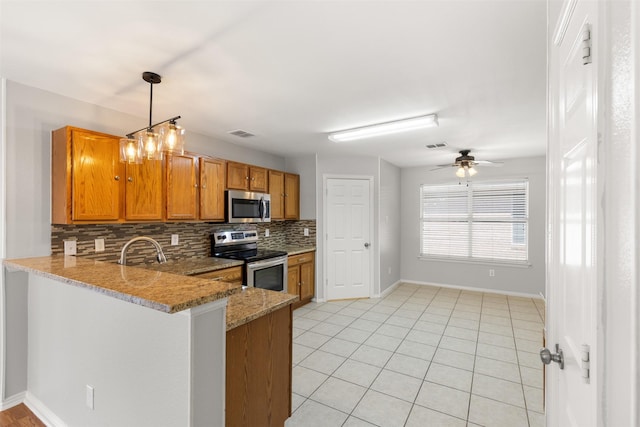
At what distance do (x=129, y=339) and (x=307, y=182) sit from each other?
149 inches

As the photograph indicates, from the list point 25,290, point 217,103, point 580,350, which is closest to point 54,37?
point 217,103

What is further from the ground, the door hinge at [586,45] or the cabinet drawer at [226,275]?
the door hinge at [586,45]

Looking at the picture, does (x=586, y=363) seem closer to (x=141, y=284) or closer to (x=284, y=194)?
(x=141, y=284)

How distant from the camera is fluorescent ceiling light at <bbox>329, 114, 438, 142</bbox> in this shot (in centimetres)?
295

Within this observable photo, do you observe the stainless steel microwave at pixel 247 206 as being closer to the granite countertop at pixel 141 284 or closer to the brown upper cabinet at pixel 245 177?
the brown upper cabinet at pixel 245 177

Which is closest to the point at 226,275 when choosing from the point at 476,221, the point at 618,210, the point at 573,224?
the point at 573,224

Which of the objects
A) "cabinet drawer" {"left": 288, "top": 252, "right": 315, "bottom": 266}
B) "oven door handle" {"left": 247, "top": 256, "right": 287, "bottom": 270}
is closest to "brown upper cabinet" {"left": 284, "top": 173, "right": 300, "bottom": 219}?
"cabinet drawer" {"left": 288, "top": 252, "right": 315, "bottom": 266}

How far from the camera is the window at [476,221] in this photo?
5.18m

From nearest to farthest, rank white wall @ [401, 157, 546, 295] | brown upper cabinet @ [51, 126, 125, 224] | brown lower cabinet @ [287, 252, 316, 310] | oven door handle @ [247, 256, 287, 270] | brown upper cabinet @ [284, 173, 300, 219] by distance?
brown upper cabinet @ [51, 126, 125, 224] < oven door handle @ [247, 256, 287, 270] < brown lower cabinet @ [287, 252, 316, 310] < brown upper cabinet @ [284, 173, 300, 219] < white wall @ [401, 157, 546, 295]

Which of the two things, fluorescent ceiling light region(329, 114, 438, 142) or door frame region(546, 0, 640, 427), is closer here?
door frame region(546, 0, 640, 427)

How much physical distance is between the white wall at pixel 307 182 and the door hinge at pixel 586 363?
165 inches

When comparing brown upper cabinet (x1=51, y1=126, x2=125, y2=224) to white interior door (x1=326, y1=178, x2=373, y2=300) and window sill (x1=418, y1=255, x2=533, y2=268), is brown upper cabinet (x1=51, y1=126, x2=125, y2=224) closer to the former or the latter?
white interior door (x1=326, y1=178, x2=373, y2=300)

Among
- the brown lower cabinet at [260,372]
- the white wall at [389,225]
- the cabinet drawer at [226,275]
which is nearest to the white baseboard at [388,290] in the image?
the white wall at [389,225]

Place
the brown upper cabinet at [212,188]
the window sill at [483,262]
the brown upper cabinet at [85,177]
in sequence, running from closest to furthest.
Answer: the brown upper cabinet at [85,177]
the brown upper cabinet at [212,188]
the window sill at [483,262]
